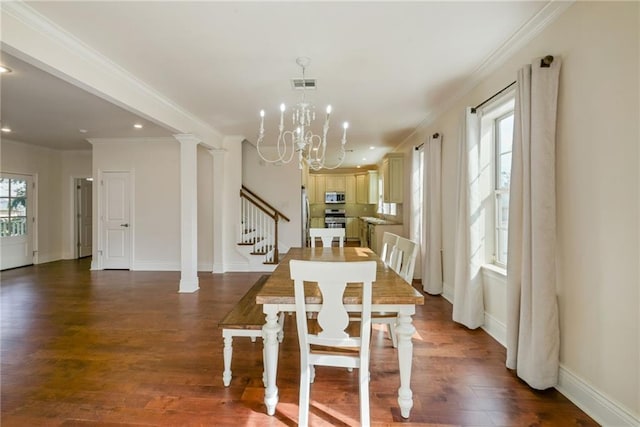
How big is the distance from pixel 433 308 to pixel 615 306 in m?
2.22

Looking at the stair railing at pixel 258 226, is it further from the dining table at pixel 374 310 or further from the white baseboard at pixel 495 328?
the dining table at pixel 374 310

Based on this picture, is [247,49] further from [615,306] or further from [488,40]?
[615,306]

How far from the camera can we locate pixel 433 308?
3.72 m

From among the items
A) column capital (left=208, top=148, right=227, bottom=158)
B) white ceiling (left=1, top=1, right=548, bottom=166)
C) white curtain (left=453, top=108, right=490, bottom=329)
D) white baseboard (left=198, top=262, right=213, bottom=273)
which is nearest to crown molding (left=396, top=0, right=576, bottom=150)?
white ceiling (left=1, top=1, right=548, bottom=166)

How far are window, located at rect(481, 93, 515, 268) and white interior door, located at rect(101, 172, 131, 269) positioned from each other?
6405mm

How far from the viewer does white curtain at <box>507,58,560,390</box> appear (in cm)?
195

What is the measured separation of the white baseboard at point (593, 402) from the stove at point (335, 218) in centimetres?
823

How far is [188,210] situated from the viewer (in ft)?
14.9

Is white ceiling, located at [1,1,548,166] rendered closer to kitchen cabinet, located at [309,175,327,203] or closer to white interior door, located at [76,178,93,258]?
white interior door, located at [76,178,93,258]

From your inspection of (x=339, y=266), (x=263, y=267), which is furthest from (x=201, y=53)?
(x=263, y=267)

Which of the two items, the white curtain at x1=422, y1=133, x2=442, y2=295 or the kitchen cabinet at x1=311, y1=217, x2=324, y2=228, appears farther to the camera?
the kitchen cabinet at x1=311, y1=217, x2=324, y2=228

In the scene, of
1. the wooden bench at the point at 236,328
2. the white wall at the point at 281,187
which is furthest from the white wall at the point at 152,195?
the wooden bench at the point at 236,328

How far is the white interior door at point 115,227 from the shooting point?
610cm

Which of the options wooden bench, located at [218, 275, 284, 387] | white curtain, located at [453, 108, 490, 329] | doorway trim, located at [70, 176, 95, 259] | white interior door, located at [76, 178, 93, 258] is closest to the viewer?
wooden bench, located at [218, 275, 284, 387]
